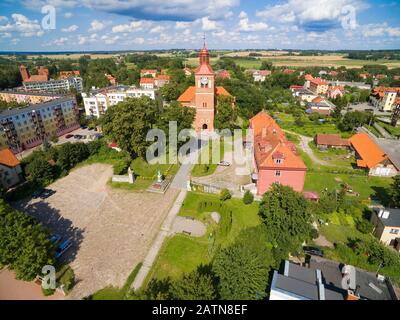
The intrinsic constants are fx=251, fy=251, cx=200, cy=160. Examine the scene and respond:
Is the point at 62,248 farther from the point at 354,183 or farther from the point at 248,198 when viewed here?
the point at 354,183

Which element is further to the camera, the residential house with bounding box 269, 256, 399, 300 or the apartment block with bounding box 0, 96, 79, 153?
the apartment block with bounding box 0, 96, 79, 153

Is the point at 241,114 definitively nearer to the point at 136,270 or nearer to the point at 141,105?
the point at 141,105

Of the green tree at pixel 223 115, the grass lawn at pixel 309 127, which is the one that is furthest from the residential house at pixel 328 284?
the grass lawn at pixel 309 127

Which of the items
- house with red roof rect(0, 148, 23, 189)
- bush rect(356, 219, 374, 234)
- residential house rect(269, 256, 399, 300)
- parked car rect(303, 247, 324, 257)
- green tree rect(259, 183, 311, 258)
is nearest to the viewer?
residential house rect(269, 256, 399, 300)

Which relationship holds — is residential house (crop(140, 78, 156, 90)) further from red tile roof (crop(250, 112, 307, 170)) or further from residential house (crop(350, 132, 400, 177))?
residential house (crop(350, 132, 400, 177))

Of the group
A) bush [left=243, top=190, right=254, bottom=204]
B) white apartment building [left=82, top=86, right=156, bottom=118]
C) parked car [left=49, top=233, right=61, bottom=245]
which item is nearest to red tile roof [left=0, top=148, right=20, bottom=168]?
parked car [left=49, top=233, right=61, bottom=245]

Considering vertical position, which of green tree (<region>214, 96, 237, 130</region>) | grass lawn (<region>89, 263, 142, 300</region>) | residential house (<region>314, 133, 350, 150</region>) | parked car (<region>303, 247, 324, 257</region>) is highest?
green tree (<region>214, 96, 237, 130</region>)

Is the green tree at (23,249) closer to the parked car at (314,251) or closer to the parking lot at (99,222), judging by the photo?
the parking lot at (99,222)
